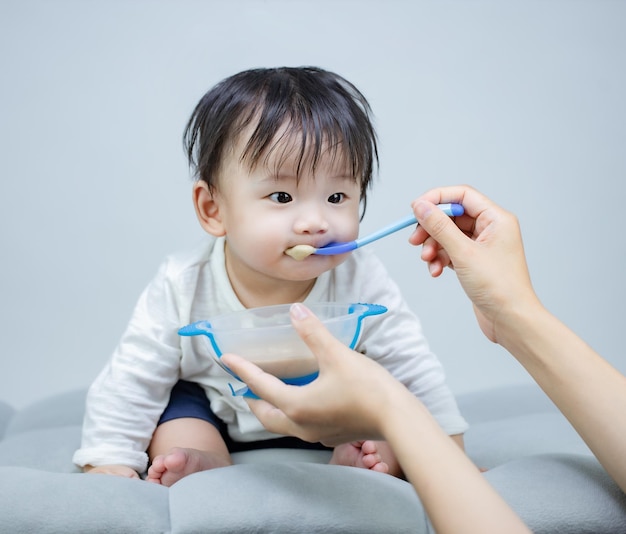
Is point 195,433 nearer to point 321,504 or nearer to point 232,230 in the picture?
point 232,230

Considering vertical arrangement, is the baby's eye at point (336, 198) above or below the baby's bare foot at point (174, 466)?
above

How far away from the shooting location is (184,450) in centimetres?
152

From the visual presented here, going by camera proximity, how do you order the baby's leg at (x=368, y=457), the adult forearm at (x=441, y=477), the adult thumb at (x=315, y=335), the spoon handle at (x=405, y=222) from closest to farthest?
the adult forearm at (x=441, y=477)
the adult thumb at (x=315, y=335)
the spoon handle at (x=405, y=222)
the baby's leg at (x=368, y=457)

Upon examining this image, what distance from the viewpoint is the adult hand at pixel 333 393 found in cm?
108

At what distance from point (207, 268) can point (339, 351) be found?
30.4 inches

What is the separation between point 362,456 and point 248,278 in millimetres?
452

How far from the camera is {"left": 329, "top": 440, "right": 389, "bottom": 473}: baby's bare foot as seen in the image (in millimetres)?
1538

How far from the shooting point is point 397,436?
1.06 metres

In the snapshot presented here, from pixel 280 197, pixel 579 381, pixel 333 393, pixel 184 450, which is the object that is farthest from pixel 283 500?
pixel 280 197

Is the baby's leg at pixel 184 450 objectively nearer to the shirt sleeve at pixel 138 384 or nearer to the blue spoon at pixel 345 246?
the shirt sleeve at pixel 138 384

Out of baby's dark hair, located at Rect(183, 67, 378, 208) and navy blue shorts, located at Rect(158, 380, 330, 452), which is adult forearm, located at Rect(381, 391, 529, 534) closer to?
baby's dark hair, located at Rect(183, 67, 378, 208)

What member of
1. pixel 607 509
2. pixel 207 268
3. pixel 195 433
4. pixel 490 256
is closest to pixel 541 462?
pixel 607 509

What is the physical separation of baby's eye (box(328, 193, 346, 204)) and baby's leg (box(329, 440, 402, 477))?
45cm

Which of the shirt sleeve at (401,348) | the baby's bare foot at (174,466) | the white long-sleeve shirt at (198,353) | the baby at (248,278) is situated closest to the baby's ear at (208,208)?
the baby at (248,278)
